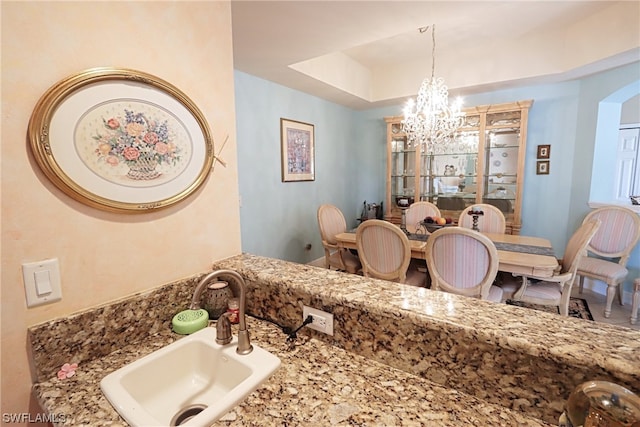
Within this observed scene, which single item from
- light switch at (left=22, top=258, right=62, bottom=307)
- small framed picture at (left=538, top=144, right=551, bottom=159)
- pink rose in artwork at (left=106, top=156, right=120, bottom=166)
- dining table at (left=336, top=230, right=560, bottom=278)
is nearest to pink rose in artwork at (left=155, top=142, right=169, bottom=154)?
pink rose in artwork at (left=106, top=156, right=120, bottom=166)

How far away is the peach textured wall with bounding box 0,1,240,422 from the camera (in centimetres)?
75

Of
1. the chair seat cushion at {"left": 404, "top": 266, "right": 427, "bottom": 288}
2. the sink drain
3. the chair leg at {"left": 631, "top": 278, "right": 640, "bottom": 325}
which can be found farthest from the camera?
the chair leg at {"left": 631, "top": 278, "right": 640, "bottom": 325}

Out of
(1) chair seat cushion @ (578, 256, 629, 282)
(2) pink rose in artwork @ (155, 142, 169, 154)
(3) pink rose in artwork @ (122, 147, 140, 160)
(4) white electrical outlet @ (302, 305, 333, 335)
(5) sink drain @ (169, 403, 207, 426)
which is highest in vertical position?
(2) pink rose in artwork @ (155, 142, 169, 154)

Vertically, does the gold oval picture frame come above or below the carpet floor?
above

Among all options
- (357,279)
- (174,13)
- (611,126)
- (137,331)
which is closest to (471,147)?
(611,126)

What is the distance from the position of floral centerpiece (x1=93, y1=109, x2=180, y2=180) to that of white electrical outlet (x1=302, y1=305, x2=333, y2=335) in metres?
0.70

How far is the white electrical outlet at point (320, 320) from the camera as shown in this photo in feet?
3.06

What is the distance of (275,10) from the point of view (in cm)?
190

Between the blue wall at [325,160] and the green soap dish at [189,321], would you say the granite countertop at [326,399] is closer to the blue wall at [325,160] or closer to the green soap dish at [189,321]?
the green soap dish at [189,321]

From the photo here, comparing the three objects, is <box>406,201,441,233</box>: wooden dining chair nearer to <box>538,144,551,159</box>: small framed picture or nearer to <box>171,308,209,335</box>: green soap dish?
<box>538,144,551,159</box>: small framed picture

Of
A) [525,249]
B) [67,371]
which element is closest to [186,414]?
[67,371]

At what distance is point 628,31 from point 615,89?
65 cm

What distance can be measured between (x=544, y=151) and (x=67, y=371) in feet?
14.6

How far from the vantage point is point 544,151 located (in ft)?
11.5
